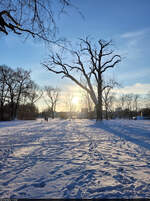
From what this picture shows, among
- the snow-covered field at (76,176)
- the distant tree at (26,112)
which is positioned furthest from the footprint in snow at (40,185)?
the distant tree at (26,112)

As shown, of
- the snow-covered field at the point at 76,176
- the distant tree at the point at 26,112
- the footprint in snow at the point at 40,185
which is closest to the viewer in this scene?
the snow-covered field at the point at 76,176

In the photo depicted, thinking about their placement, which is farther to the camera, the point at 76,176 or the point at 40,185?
the point at 76,176

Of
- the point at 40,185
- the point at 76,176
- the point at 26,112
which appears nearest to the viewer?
the point at 40,185

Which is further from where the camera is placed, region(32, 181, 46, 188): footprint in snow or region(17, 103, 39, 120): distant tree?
region(17, 103, 39, 120): distant tree

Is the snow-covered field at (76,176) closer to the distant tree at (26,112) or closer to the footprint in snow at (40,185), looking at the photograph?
the footprint in snow at (40,185)

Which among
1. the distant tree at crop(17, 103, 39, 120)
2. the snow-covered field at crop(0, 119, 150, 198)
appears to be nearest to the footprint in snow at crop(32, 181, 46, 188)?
the snow-covered field at crop(0, 119, 150, 198)

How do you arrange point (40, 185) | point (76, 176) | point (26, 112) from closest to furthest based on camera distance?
point (40, 185) → point (76, 176) → point (26, 112)

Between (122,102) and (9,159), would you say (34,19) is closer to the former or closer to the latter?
(9,159)

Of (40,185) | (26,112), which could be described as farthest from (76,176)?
(26,112)

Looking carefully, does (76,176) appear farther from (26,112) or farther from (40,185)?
(26,112)

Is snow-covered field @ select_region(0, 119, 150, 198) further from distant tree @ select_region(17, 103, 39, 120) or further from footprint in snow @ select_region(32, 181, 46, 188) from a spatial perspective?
distant tree @ select_region(17, 103, 39, 120)

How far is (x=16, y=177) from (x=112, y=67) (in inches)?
682

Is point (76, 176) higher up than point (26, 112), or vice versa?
point (26, 112)

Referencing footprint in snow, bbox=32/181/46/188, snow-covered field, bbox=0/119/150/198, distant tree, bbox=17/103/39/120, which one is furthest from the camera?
distant tree, bbox=17/103/39/120
